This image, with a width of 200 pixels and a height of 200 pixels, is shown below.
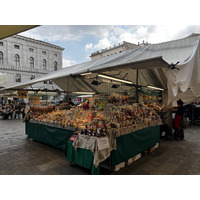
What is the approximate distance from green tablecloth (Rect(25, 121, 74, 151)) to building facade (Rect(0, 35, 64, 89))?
21715 millimetres

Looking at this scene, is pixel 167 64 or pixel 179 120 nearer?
pixel 167 64

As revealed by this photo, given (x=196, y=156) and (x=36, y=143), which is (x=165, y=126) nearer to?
(x=196, y=156)

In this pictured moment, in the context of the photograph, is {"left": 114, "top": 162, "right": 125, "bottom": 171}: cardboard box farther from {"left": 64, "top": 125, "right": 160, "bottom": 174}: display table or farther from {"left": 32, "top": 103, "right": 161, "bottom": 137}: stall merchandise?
{"left": 32, "top": 103, "right": 161, "bottom": 137}: stall merchandise

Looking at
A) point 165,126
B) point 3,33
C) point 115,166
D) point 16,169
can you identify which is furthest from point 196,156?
point 3,33

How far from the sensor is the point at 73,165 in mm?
3760

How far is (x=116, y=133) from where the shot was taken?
3.32 meters

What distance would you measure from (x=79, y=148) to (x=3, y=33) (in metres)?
3.28

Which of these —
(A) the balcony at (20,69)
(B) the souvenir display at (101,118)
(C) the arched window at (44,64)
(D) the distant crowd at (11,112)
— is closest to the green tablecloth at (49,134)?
(B) the souvenir display at (101,118)

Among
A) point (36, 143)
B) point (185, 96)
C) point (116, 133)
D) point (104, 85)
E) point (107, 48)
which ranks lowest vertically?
point (36, 143)

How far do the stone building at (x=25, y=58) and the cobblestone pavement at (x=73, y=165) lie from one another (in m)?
23.3

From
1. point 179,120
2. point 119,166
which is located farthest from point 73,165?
point 179,120

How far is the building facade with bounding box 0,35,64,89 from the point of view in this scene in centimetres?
2691

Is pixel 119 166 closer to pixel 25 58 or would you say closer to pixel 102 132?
pixel 102 132

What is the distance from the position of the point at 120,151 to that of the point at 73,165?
1.27 metres
